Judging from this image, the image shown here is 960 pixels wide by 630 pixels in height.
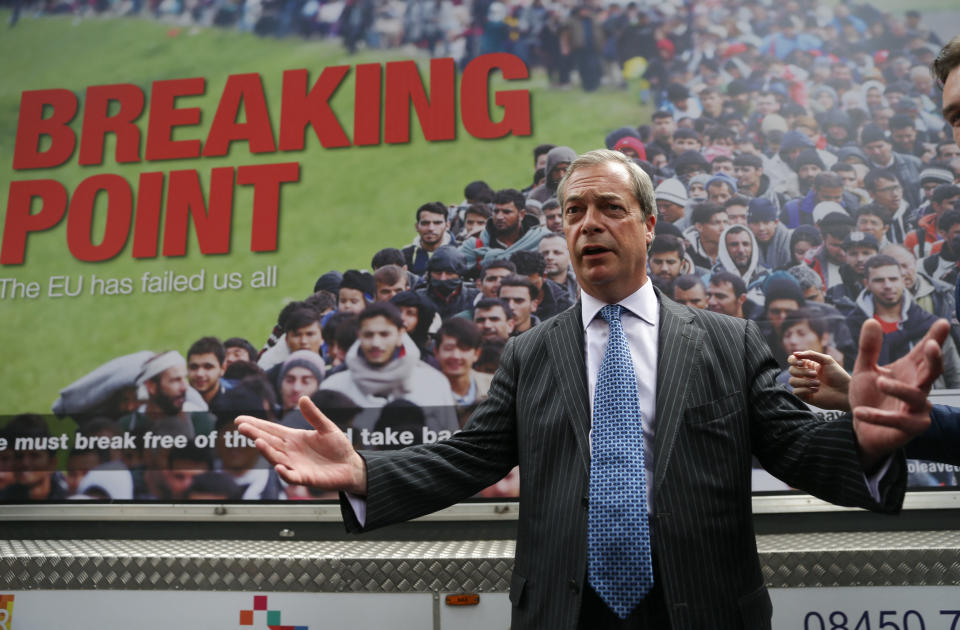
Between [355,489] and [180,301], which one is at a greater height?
[180,301]

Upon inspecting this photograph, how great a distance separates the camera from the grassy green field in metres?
1.94

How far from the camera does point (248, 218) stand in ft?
6.62

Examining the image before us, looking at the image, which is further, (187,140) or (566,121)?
(187,140)

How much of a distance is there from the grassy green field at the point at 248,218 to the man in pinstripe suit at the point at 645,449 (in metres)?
0.55

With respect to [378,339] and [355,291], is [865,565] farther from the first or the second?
[355,291]

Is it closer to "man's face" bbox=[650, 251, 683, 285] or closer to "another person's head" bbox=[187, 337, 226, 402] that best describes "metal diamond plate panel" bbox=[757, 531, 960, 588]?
"man's face" bbox=[650, 251, 683, 285]

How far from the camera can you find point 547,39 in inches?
80.0

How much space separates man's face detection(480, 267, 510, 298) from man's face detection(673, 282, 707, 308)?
0.47m

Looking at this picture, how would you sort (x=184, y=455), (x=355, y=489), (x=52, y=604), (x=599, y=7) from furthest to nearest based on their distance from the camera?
1. (x=599, y=7)
2. (x=184, y=455)
3. (x=52, y=604)
4. (x=355, y=489)

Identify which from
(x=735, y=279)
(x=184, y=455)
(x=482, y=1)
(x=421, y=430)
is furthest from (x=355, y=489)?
(x=482, y=1)

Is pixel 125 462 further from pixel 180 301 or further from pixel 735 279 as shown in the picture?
pixel 735 279

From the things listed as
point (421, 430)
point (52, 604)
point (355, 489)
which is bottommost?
point (52, 604)

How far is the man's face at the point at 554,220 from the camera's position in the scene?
6.07 ft

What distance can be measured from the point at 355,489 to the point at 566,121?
4.11 ft
